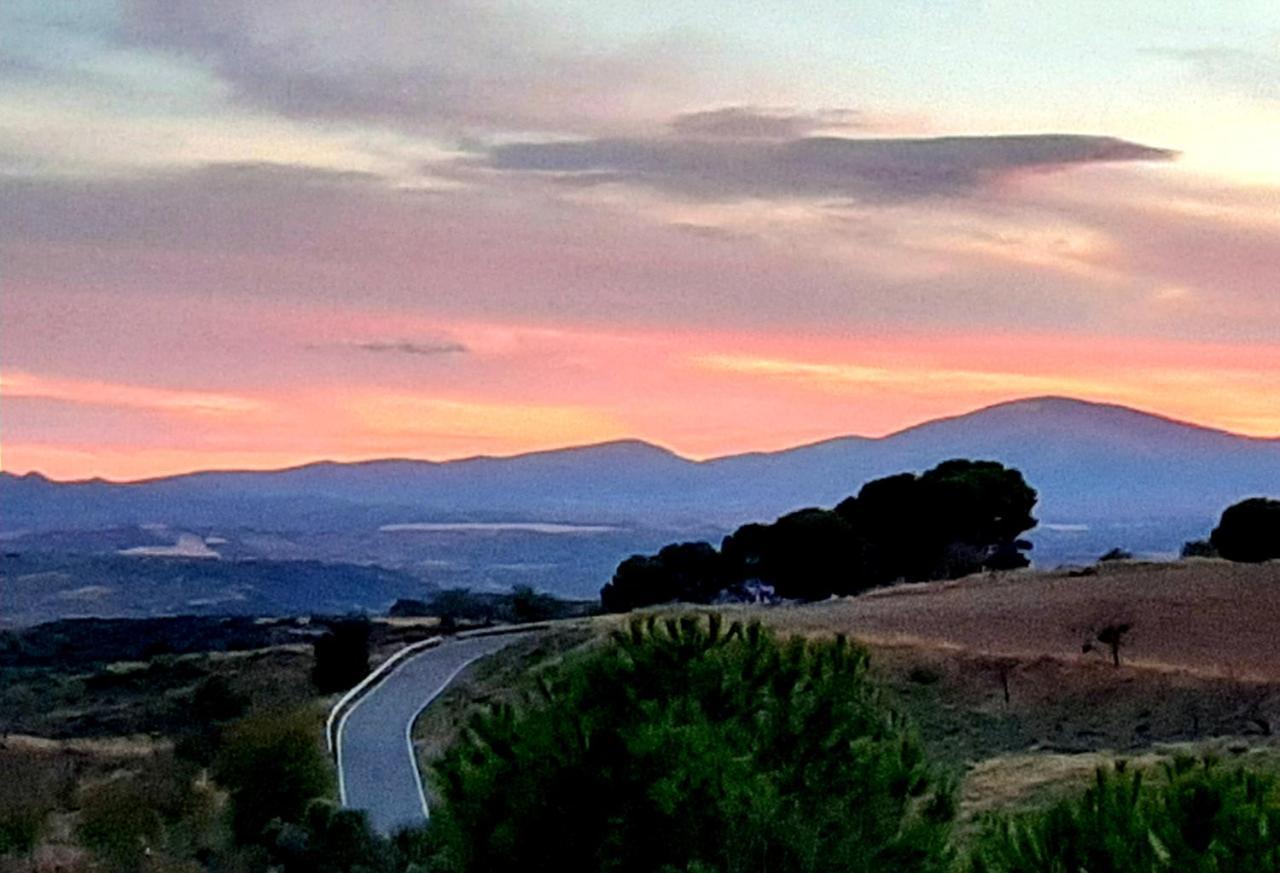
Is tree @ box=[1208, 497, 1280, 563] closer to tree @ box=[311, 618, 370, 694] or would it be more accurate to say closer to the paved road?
the paved road

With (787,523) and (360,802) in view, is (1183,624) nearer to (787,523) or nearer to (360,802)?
(787,523)

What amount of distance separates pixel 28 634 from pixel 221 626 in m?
8.47

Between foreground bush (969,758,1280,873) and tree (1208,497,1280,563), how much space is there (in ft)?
207

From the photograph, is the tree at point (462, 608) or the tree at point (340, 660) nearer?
Answer: the tree at point (340, 660)

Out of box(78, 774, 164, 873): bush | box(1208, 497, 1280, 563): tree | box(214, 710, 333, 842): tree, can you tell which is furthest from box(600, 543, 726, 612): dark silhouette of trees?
box(78, 774, 164, 873): bush

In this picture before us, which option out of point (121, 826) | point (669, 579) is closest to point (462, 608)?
point (669, 579)

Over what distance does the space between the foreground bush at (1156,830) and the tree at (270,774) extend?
16816mm

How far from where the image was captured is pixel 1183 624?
2133 inches

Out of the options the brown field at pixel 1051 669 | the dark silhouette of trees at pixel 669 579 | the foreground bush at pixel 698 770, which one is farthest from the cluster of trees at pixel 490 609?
the foreground bush at pixel 698 770

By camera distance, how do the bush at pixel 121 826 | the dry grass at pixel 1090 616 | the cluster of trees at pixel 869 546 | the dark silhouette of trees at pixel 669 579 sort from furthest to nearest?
the dark silhouette of trees at pixel 669 579 → the cluster of trees at pixel 869 546 → the dry grass at pixel 1090 616 → the bush at pixel 121 826

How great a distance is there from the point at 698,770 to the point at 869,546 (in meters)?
62.0

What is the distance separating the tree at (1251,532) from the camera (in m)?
70.9

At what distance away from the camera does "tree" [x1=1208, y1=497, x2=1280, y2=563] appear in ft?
233

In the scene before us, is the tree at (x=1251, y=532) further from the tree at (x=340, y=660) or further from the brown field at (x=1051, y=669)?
the tree at (x=340, y=660)
